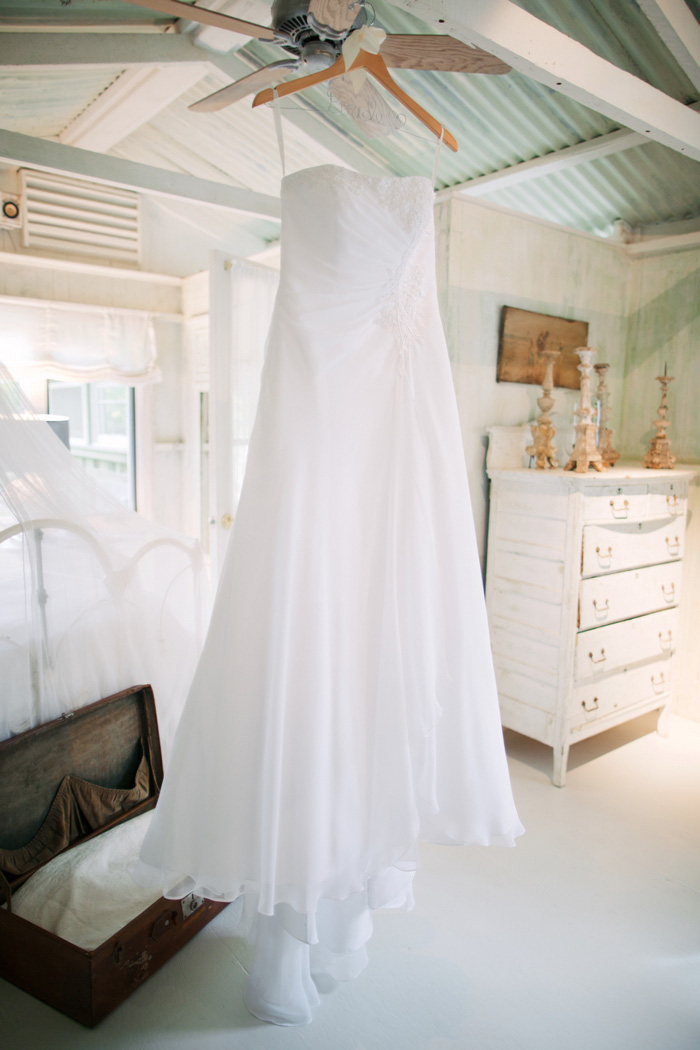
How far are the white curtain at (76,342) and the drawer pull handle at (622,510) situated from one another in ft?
13.6

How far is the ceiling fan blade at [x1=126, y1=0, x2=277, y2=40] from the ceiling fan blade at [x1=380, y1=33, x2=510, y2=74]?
0.32 meters

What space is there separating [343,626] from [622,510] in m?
1.98

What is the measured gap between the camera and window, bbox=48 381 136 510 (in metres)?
5.95

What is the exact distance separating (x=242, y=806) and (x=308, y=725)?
0.73 ft

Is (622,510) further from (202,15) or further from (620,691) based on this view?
(202,15)

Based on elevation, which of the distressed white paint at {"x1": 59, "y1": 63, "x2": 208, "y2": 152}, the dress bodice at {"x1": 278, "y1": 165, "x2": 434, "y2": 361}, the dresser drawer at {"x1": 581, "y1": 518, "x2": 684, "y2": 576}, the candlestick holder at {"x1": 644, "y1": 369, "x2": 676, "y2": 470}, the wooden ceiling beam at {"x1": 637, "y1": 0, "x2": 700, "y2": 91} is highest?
the distressed white paint at {"x1": 59, "y1": 63, "x2": 208, "y2": 152}

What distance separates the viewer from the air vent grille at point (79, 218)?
4.85 metres

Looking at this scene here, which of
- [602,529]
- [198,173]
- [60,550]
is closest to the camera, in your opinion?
[60,550]

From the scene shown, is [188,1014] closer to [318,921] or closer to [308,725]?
[318,921]

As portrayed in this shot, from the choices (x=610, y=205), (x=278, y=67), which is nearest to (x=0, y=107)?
(x=278, y=67)

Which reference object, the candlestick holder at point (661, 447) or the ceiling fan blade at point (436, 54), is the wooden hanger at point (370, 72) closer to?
the ceiling fan blade at point (436, 54)

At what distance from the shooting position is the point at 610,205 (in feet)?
12.0

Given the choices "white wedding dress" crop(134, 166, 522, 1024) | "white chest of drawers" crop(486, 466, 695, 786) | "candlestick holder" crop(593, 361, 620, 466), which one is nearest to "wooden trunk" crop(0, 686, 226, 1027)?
"white wedding dress" crop(134, 166, 522, 1024)

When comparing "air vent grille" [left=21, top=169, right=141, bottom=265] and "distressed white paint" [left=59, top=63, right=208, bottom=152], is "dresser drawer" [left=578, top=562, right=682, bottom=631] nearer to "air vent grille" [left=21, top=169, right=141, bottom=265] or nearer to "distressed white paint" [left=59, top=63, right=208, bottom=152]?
"distressed white paint" [left=59, top=63, right=208, bottom=152]
